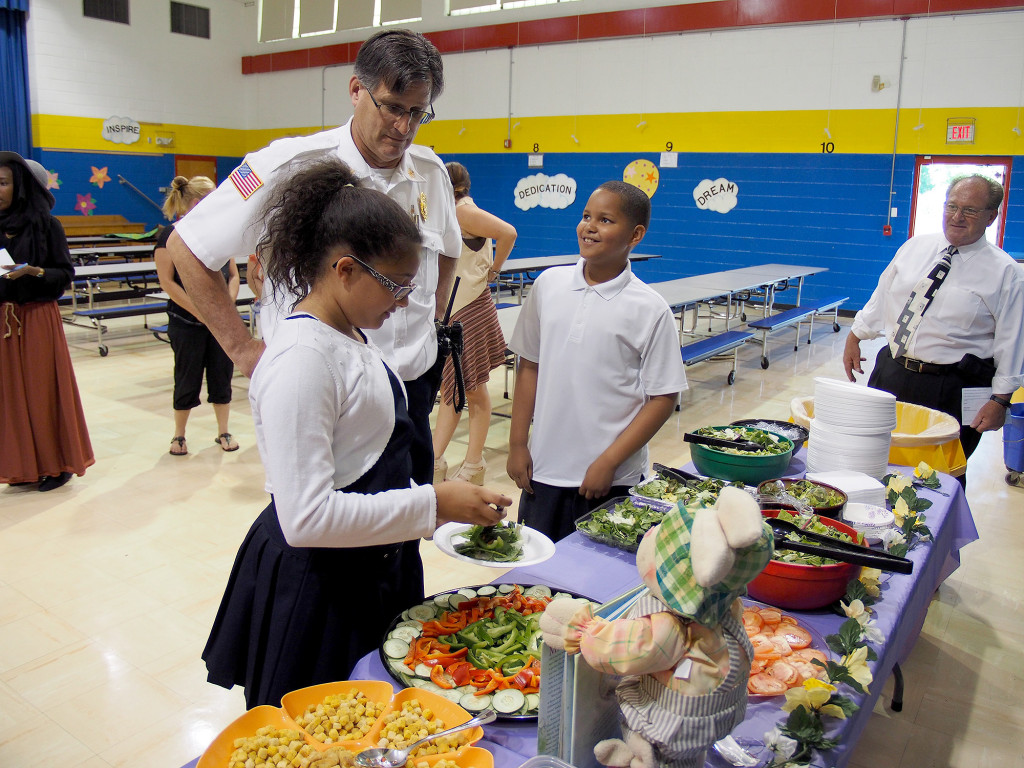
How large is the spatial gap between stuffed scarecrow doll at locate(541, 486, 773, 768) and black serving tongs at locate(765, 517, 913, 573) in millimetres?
453

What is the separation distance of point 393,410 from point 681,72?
11.1 metres

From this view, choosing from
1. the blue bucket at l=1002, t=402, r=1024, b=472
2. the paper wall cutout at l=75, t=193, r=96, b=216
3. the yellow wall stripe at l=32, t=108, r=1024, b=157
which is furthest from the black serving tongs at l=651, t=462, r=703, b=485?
the paper wall cutout at l=75, t=193, r=96, b=216

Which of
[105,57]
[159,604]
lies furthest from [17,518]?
[105,57]

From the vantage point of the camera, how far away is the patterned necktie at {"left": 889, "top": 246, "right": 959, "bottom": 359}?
3268 millimetres

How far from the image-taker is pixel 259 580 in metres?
1.46

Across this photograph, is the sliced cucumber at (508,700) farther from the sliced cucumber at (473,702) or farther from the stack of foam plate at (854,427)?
the stack of foam plate at (854,427)

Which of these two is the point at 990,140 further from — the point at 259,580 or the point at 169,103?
the point at 169,103

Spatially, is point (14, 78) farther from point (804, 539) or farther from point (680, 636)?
point (680, 636)

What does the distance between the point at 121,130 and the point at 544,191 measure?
7482 mm

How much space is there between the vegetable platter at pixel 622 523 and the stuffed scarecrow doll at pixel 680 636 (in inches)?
29.4

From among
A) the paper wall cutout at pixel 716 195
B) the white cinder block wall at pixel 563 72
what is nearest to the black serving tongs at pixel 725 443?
the white cinder block wall at pixel 563 72

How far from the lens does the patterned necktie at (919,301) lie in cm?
327

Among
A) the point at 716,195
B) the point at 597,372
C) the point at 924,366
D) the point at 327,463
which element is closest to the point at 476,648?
the point at 327,463

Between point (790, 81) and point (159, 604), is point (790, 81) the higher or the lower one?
the higher one
